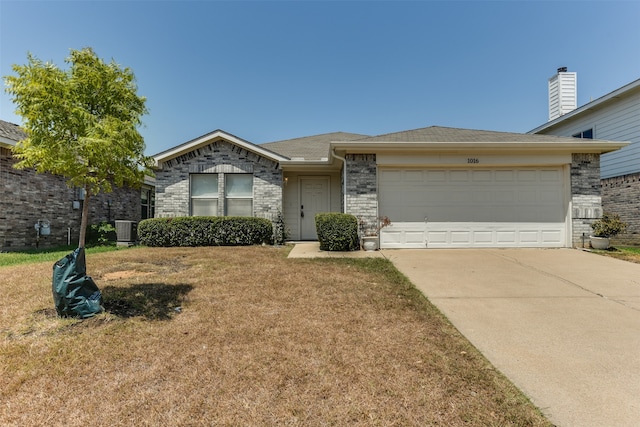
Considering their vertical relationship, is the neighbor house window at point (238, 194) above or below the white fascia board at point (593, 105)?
below

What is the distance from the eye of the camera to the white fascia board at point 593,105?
9.93 m

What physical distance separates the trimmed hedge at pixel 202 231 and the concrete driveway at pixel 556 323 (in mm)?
5097

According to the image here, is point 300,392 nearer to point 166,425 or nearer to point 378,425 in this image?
point 378,425

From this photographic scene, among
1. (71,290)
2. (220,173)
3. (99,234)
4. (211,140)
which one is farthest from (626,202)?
(99,234)

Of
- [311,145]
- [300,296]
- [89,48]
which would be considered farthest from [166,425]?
[311,145]

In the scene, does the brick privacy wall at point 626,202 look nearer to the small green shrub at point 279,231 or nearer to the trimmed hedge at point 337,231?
the trimmed hedge at point 337,231

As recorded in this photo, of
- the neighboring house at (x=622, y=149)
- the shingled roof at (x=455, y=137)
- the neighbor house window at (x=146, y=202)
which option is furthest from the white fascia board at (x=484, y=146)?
the neighbor house window at (x=146, y=202)

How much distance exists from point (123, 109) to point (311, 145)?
33.3ft

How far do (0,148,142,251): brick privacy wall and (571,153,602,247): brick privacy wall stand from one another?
15.9 meters

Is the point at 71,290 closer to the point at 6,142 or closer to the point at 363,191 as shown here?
the point at 363,191

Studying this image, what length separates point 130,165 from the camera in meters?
3.78

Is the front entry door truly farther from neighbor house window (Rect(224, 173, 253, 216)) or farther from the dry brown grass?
the dry brown grass

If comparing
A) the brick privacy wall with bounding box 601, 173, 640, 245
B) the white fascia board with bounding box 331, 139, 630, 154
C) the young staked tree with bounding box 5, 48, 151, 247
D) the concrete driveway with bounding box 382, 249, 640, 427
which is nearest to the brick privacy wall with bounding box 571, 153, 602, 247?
the white fascia board with bounding box 331, 139, 630, 154

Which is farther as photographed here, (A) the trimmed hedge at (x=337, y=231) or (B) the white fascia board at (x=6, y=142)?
(A) the trimmed hedge at (x=337, y=231)
